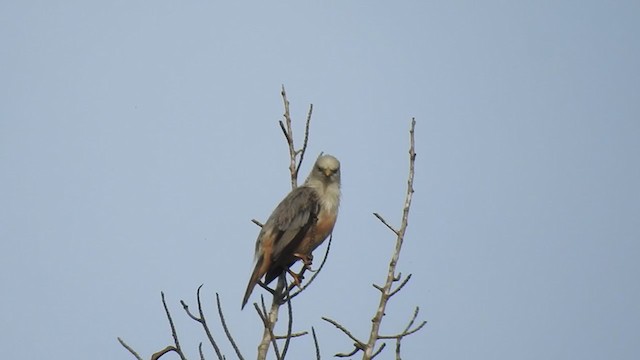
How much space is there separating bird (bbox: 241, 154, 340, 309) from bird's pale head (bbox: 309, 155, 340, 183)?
160 millimetres

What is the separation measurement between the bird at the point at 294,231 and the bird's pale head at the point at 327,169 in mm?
160

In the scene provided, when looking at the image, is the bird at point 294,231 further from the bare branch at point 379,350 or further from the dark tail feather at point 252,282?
the bare branch at point 379,350

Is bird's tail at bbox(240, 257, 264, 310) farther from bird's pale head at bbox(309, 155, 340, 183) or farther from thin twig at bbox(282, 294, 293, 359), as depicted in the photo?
thin twig at bbox(282, 294, 293, 359)

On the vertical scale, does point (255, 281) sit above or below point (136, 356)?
above

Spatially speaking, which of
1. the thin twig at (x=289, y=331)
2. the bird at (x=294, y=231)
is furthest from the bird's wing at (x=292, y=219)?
the thin twig at (x=289, y=331)

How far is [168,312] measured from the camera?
392cm

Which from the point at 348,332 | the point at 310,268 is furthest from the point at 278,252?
the point at 348,332

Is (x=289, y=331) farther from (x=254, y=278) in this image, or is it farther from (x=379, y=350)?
(x=254, y=278)

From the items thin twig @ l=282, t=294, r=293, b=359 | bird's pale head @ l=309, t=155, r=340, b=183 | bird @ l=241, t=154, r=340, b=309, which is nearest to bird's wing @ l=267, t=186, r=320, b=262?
bird @ l=241, t=154, r=340, b=309

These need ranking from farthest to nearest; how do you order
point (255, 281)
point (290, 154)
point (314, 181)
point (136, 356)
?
point (314, 181), point (255, 281), point (290, 154), point (136, 356)

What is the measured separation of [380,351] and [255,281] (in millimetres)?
2594

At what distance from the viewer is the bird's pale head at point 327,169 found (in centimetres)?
734

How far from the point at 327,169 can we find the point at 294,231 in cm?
85

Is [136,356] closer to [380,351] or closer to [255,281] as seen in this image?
[380,351]
